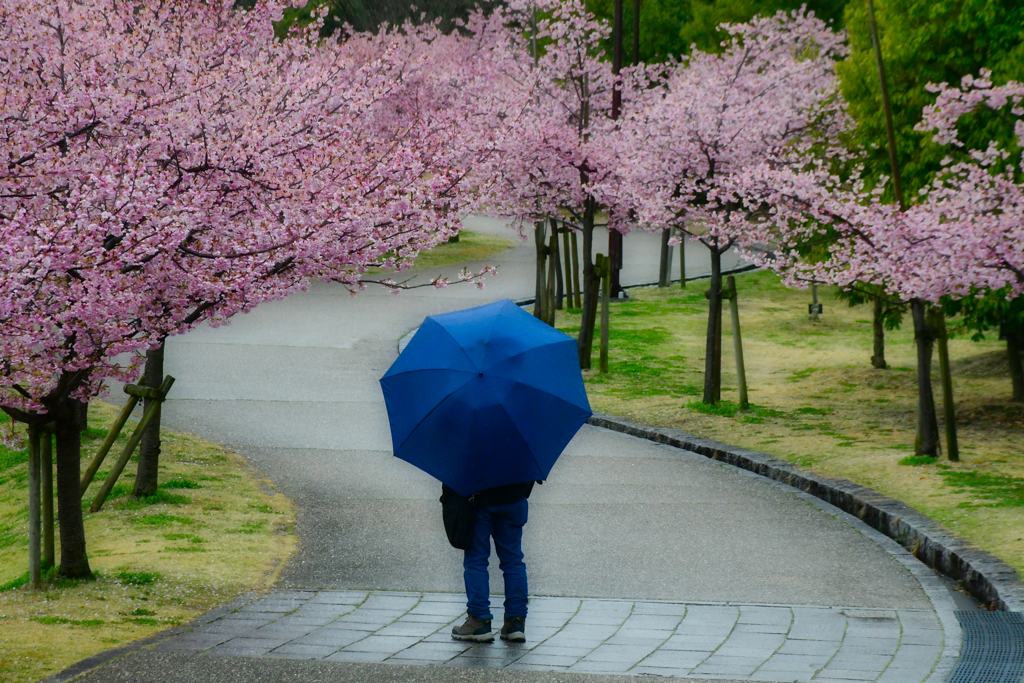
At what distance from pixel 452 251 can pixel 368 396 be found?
2122 centimetres

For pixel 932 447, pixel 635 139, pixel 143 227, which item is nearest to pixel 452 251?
pixel 635 139

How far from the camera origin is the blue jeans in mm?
5676

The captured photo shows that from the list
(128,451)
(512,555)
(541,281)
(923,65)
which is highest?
(923,65)

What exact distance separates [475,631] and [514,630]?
216mm

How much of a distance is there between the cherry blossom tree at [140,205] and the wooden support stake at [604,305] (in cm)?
509

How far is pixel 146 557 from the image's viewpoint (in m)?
7.66

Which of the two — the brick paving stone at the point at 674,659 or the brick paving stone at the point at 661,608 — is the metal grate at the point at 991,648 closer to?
the brick paving stone at the point at 674,659

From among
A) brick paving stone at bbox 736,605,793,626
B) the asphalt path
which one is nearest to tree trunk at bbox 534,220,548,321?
the asphalt path

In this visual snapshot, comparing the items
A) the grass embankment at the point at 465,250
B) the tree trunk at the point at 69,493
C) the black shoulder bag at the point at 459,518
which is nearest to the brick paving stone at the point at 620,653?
the black shoulder bag at the point at 459,518

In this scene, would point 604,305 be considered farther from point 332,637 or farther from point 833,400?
point 332,637

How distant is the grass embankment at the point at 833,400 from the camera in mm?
9375

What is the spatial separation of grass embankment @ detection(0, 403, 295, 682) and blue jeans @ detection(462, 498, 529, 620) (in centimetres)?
183

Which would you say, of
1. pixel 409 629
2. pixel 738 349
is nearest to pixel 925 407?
pixel 738 349

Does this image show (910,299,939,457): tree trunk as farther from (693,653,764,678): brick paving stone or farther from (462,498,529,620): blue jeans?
(462,498,529,620): blue jeans
